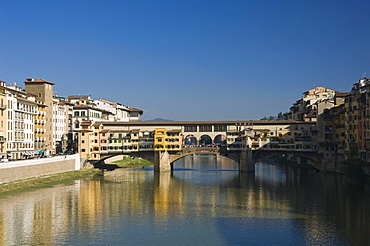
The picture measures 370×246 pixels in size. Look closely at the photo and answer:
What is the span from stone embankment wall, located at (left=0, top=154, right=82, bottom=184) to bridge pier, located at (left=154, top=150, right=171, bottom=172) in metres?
14.1

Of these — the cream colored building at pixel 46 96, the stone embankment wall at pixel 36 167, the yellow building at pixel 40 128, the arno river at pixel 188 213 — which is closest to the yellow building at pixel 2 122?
the stone embankment wall at pixel 36 167

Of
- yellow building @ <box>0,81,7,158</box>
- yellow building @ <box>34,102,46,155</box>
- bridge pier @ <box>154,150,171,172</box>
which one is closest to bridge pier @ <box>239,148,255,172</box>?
bridge pier @ <box>154,150,171,172</box>

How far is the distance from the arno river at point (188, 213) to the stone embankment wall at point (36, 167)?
3534 mm

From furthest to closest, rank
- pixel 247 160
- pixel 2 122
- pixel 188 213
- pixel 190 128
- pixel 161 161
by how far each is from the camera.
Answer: pixel 190 128, pixel 161 161, pixel 247 160, pixel 2 122, pixel 188 213

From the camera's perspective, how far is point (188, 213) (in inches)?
1727

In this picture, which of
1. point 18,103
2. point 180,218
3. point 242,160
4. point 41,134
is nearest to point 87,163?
point 41,134

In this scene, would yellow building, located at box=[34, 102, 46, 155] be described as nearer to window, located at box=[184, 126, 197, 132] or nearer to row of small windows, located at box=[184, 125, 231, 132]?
window, located at box=[184, 126, 197, 132]

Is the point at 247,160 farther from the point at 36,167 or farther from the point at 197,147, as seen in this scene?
the point at 36,167

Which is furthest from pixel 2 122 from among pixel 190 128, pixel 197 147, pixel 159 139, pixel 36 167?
pixel 190 128

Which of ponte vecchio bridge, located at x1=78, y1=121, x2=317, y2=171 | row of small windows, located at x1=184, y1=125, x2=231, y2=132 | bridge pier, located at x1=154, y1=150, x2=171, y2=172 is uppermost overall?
row of small windows, located at x1=184, y1=125, x2=231, y2=132

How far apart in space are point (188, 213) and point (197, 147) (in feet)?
134

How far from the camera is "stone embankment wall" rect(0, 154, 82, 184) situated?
180 ft

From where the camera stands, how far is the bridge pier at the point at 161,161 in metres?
83.1

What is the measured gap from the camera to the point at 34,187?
5809 centimetres
